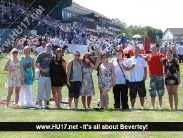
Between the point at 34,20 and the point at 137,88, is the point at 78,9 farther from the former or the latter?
the point at 137,88

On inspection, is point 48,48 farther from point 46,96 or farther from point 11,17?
point 11,17

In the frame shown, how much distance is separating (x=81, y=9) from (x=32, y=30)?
22.6 meters

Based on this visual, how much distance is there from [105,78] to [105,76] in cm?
5

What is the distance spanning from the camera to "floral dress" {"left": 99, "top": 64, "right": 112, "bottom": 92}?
10.4m

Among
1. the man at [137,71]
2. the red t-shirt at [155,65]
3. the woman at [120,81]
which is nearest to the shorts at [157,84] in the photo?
the red t-shirt at [155,65]

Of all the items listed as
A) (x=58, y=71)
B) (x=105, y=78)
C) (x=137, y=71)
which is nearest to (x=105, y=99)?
(x=105, y=78)

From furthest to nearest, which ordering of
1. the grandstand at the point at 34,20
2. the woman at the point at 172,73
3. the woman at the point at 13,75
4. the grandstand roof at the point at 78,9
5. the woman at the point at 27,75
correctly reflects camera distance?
the grandstand roof at the point at 78,9 → the grandstand at the point at 34,20 → the woman at the point at 27,75 → the woman at the point at 13,75 → the woman at the point at 172,73

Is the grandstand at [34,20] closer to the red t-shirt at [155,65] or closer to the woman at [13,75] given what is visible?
the woman at [13,75]

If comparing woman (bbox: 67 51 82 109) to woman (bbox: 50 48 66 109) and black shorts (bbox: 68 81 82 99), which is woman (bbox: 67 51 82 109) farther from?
woman (bbox: 50 48 66 109)

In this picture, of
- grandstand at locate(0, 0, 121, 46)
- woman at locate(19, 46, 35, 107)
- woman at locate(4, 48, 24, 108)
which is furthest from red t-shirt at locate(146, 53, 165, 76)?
grandstand at locate(0, 0, 121, 46)

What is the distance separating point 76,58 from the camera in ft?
34.0

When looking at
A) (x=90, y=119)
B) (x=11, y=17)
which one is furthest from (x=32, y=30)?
(x=90, y=119)

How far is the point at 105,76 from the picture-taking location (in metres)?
10.4

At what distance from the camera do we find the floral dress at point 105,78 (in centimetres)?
1036
